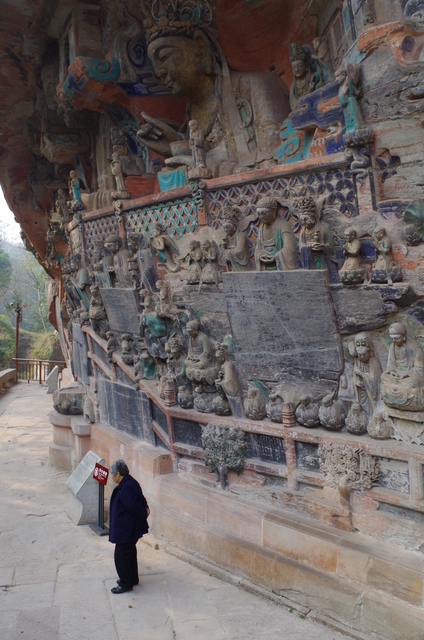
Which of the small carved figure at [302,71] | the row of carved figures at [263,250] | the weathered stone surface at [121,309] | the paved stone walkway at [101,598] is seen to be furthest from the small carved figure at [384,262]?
the weathered stone surface at [121,309]

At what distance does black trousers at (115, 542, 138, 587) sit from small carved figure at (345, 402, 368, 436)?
2.35 metres

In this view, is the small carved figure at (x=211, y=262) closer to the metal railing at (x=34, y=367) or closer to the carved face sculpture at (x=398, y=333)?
the carved face sculpture at (x=398, y=333)

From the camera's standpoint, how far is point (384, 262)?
4.84 m

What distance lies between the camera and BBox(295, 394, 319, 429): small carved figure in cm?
536

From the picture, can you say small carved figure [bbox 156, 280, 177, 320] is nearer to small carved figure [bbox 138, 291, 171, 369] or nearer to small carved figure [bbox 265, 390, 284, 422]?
small carved figure [bbox 138, 291, 171, 369]

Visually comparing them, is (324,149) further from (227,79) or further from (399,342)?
(227,79)

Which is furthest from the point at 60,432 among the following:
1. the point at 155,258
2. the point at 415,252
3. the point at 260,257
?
the point at 415,252

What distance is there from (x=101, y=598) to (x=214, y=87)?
21.4 feet

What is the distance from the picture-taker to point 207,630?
4.66 meters

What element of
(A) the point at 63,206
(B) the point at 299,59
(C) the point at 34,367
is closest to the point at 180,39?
(B) the point at 299,59

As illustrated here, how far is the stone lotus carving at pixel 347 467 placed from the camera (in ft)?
16.0

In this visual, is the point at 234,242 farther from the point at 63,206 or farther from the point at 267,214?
the point at 63,206

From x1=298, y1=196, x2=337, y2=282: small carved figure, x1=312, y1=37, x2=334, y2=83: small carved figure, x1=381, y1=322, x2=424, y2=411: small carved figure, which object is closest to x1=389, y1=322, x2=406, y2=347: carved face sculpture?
x1=381, y1=322, x2=424, y2=411: small carved figure

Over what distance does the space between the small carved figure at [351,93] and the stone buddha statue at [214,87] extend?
6.18 ft
